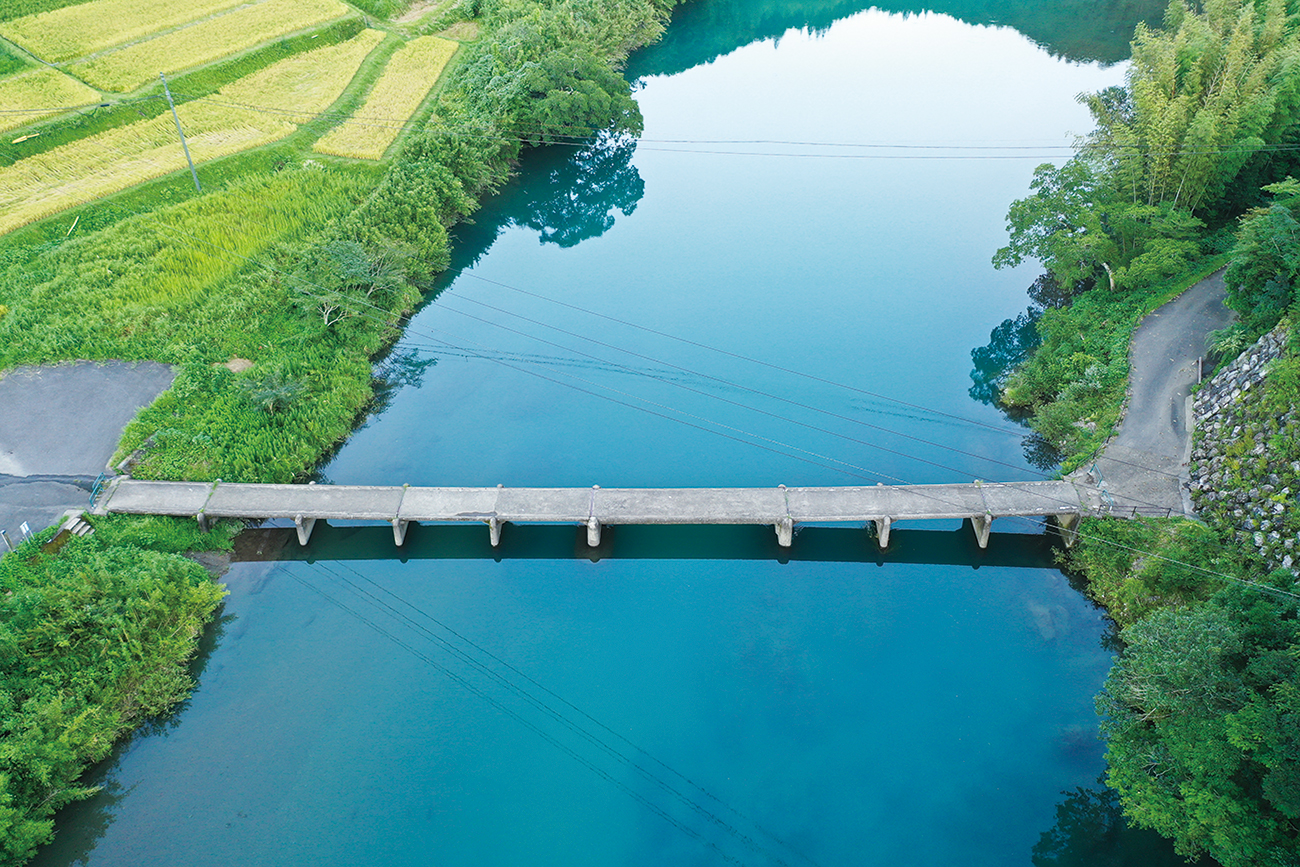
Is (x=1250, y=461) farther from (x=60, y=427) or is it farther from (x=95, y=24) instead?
(x=95, y=24)

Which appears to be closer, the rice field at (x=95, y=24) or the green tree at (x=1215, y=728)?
the green tree at (x=1215, y=728)

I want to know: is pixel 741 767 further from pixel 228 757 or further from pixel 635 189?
pixel 635 189

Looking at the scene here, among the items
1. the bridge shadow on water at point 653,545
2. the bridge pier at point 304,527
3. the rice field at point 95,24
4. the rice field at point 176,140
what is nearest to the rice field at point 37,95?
the rice field at point 95,24

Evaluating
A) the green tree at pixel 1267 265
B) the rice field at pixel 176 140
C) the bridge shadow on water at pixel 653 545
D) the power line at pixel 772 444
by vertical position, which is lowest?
the bridge shadow on water at pixel 653 545

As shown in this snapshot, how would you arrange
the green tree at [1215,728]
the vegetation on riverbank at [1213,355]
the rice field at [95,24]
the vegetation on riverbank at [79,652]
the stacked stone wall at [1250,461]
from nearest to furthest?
1. the green tree at [1215,728]
2. the vegetation on riverbank at [1213,355]
3. the vegetation on riverbank at [79,652]
4. the stacked stone wall at [1250,461]
5. the rice field at [95,24]

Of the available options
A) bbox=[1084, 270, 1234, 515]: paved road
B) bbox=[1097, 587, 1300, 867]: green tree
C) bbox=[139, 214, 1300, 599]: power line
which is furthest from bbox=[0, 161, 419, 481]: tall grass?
bbox=[1084, 270, 1234, 515]: paved road

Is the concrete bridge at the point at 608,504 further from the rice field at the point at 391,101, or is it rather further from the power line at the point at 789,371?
the rice field at the point at 391,101

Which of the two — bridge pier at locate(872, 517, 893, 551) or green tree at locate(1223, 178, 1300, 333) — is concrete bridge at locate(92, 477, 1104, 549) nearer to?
bridge pier at locate(872, 517, 893, 551)

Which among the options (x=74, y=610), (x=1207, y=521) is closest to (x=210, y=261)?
(x=74, y=610)

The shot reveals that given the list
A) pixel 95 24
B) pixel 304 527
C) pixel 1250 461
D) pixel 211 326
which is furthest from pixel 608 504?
pixel 95 24
